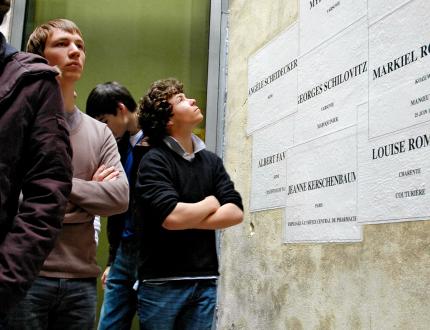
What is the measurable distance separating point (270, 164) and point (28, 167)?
2171mm

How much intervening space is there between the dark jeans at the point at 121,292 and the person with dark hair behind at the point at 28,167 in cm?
148

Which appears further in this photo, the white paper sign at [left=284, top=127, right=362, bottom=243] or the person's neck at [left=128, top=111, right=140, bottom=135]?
the person's neck at [left=128, top=111, right=140, bottom=135]

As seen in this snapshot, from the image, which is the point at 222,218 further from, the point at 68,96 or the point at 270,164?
the point at 270,164

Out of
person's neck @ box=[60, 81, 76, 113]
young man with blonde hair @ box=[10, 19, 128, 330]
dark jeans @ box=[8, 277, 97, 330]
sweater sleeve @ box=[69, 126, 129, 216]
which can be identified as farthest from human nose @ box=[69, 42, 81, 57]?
dark jeans @ box=[8, 277, 97, 330]

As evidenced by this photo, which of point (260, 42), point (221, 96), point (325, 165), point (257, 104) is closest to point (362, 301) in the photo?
point (325, 165)

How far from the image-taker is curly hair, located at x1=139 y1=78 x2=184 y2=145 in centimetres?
273

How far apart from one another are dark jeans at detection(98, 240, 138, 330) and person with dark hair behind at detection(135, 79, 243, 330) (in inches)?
16.3

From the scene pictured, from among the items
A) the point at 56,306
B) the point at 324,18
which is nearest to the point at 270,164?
the point at 324,18

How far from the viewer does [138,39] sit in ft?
15.4

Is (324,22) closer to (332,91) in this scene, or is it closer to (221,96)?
(332,91)

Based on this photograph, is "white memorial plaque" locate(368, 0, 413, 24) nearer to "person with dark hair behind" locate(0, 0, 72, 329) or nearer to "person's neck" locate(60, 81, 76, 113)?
"person's neck" locate(60, 81, 76, 113)

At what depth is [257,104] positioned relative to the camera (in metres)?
3.67

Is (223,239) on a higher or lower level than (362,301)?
higher

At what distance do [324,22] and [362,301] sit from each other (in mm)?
1434
